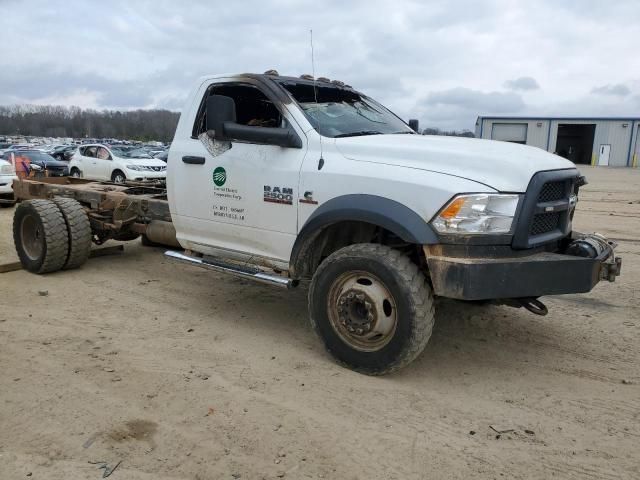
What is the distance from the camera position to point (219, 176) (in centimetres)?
482

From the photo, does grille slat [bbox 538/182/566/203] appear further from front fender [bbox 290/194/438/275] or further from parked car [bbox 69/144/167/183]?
Result: parked car [bbox 69/144/167/183]

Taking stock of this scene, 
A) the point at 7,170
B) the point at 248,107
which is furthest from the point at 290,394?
the point at 7,170

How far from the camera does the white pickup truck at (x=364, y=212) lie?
3.57 meters

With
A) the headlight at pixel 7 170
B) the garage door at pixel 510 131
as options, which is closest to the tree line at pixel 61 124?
the garage door at pixel 510 131

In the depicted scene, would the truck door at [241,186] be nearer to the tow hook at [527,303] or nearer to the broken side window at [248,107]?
the broken side window at [248,107]

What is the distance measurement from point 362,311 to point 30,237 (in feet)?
16.1

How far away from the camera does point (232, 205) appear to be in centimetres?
476

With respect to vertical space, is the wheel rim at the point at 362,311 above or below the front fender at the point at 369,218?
below

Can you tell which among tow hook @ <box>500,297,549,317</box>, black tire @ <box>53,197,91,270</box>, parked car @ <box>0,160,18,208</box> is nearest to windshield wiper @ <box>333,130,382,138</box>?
tow hook @ <box>500,297,549,317</box>

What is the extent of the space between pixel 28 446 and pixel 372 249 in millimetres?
2453

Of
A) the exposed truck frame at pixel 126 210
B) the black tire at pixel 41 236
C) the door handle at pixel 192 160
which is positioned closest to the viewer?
the door handle at pixel 192 160

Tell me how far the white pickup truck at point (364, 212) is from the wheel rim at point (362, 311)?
0.01 metres

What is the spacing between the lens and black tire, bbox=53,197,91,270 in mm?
6531

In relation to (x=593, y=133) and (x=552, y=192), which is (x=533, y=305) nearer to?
(x=552, y=192)
